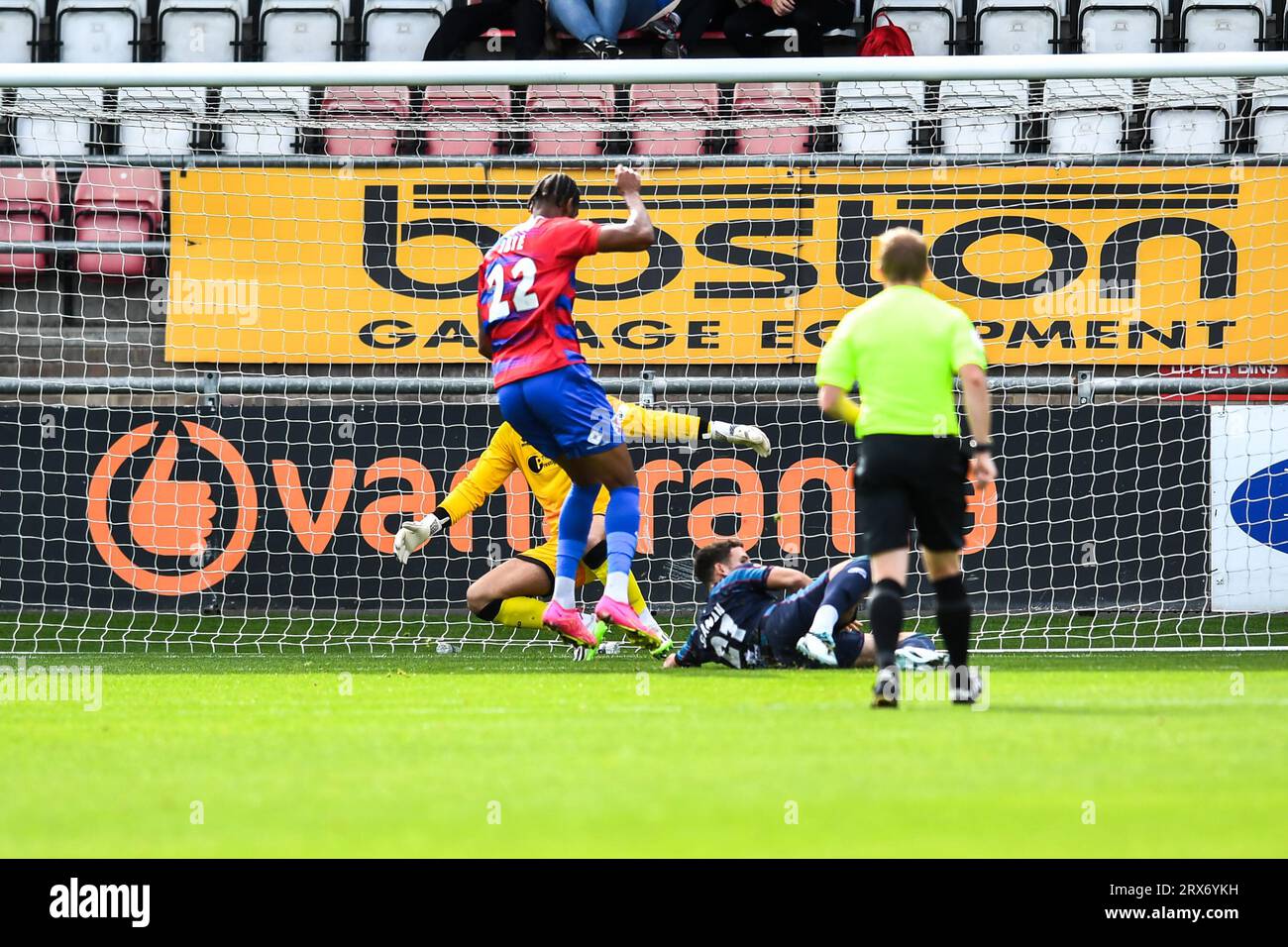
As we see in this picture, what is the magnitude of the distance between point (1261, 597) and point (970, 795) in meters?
6.71

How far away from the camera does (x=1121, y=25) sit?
12.0 metres

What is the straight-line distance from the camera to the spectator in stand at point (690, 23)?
457 inches

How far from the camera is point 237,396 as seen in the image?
32.6ft

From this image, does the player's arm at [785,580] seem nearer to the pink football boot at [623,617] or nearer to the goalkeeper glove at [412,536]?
the pink football boot at [623,617]

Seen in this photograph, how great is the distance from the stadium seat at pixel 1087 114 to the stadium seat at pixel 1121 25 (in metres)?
1.01

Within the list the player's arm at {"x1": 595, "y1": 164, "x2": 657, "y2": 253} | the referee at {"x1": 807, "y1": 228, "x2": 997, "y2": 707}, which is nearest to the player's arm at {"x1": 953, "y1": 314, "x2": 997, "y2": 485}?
the referee at {"x1": 807, "y1": 228, "x2": 997, "y2": 707}

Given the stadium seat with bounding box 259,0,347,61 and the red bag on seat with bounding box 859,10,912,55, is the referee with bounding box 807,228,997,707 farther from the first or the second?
the stadium seat with bounding box 259,0,347,61

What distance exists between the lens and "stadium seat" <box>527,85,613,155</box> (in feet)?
32.8

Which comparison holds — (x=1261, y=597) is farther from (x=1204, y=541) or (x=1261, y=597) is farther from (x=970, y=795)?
(x=970, y=795)

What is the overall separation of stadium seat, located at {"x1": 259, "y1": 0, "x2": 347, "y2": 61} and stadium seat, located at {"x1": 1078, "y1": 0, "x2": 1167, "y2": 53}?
5.94 m

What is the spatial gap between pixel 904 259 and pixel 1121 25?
820cm

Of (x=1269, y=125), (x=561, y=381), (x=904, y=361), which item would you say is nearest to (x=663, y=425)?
(x=561, y=381)

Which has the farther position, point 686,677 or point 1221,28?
point 1221,28
